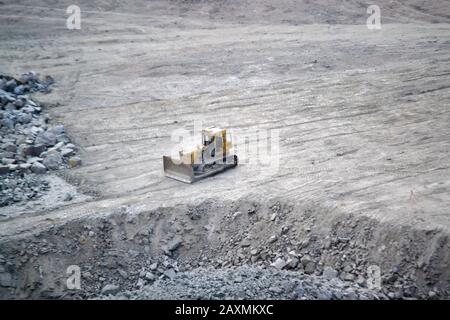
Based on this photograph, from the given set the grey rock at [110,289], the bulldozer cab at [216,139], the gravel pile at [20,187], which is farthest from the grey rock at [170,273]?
the gravel pile at [20,187]

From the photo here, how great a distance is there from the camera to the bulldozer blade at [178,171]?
12875mm

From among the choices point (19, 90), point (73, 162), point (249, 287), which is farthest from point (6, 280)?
point (19, 90)

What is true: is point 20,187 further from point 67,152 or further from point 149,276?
point 149,276

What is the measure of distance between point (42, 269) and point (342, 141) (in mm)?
8231

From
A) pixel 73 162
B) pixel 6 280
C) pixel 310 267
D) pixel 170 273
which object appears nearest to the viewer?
pixel 6 280

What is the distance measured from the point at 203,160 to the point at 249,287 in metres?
4.12

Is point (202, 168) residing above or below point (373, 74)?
below

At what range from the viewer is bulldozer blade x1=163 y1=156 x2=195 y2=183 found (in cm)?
1288

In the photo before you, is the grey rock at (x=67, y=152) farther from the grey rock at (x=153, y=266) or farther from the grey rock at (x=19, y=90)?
the grey rock at (x=153, y=266)

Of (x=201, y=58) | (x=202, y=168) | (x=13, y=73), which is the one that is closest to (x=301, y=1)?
(x=201, y=58)

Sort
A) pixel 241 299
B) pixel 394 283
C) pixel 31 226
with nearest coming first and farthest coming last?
pixel 241 299
pixel 394 283
pixel 31 226

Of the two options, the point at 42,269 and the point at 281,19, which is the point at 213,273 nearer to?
the point at 42,269

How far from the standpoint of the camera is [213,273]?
10547 mm

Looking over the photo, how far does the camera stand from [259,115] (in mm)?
17000
